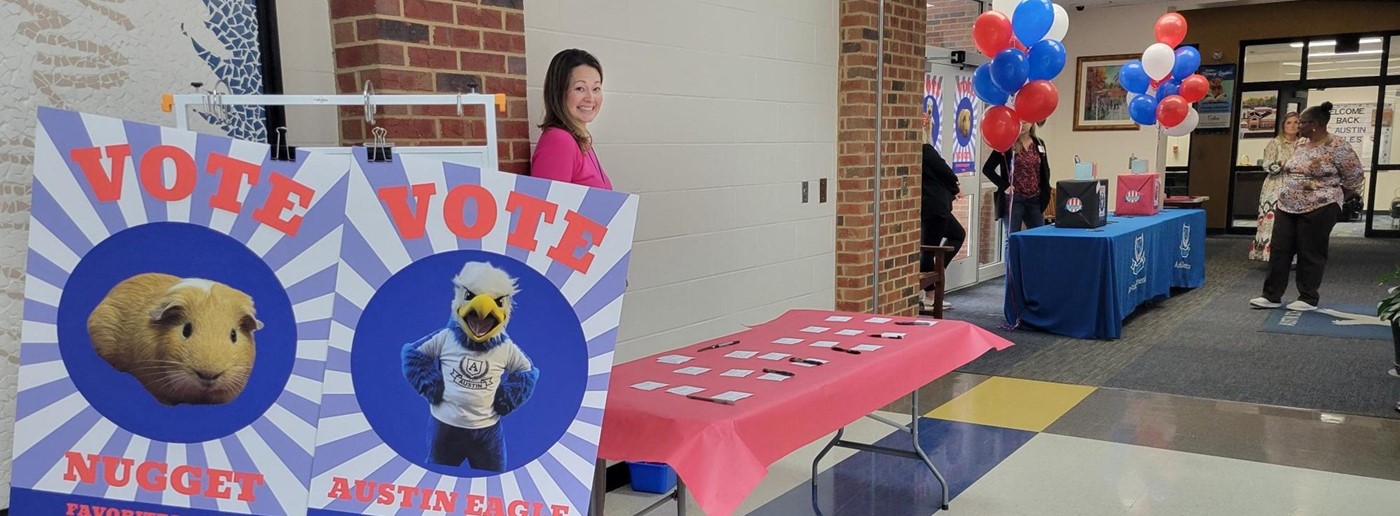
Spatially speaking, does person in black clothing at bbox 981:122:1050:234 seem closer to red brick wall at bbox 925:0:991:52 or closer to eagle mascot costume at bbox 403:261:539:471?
red brick wall at bbox 925:0:991:52

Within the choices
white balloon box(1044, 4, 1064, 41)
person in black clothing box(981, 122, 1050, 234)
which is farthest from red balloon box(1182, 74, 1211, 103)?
white balloon box(1044, 4, 1064, 41)

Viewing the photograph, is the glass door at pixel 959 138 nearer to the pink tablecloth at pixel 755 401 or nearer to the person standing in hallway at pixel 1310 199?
the person standing in hallway at pixel 1310 199

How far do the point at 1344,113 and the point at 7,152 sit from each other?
13.9m

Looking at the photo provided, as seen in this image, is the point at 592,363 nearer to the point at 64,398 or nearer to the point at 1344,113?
the point at 64,398

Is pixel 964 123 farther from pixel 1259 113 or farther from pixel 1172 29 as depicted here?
pixel 1259 113

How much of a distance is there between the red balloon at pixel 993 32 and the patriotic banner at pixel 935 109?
5.61 feet

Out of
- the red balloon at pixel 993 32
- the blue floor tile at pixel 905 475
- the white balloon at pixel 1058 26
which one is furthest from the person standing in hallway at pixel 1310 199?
the blue floor tile at pixel 905 475

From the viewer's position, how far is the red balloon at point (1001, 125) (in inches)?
→ 195

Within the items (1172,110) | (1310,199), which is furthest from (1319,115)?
(1172,110)

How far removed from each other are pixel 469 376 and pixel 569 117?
50.4 inches

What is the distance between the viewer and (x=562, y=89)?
2.62m

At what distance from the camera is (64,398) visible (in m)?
1.50

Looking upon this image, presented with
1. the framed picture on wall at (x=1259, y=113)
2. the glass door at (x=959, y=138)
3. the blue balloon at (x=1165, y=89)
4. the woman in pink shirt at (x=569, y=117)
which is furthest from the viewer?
the framed picture on wall at (x=1259, y=113)

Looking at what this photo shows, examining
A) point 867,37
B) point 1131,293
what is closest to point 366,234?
point 867,37
